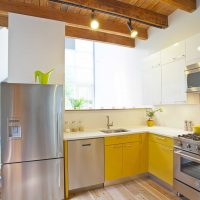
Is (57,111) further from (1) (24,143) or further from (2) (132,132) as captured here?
(2) (132,132)

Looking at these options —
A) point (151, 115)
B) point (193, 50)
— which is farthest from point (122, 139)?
point (193, 50)

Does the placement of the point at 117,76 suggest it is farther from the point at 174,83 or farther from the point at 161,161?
the point at 161,161

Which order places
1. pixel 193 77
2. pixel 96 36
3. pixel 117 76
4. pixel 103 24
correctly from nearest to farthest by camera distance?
pixel 193 77, pixel 103 24, pixel 96 36, pixel 117 76

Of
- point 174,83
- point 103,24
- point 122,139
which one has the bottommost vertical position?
point 122,139

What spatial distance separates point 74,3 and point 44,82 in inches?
49.6

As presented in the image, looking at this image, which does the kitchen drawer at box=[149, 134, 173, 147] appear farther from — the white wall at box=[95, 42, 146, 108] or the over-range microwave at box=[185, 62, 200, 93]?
the white wall at box=[95, 42, 146, 108]

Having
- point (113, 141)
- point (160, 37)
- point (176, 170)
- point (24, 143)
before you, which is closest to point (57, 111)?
point (24, 143)

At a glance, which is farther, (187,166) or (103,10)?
(103,10)

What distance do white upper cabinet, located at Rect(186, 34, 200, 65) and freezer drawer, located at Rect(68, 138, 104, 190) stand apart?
1821 millimetres

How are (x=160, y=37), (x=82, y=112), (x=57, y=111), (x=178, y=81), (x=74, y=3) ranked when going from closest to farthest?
1. (x=57, y=111)
2. (x=74, y=3)
3. (x=178, y=81)
4. (x=82, y=112)
5. (x=160, y=37)

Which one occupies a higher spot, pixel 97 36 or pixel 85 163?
pixel 97 36

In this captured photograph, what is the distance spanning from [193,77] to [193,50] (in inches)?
15.6

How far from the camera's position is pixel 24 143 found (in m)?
2.09

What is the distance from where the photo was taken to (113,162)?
9.02 feet
